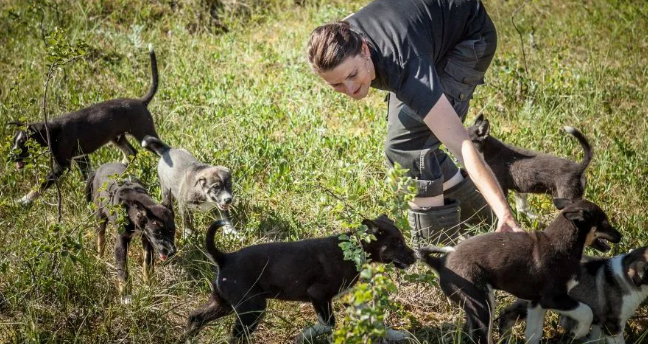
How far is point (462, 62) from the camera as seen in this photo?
17.3 feet

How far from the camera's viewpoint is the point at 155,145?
23.1ft

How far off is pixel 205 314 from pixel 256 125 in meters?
3.52

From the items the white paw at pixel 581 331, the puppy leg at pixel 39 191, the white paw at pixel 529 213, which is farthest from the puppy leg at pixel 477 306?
the puppy leg at pixel 39 191

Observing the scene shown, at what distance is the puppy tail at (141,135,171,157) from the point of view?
22.9 ft

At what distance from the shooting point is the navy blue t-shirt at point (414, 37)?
4.36 metres

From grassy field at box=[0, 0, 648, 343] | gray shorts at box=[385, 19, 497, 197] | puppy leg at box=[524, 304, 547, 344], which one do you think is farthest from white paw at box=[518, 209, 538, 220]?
puppy leg at box=[524, 304, 547, 344]

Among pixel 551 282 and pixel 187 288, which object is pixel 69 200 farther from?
pixel 551 282

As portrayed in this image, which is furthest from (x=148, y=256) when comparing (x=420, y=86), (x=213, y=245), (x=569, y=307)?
(x=569, y=307)

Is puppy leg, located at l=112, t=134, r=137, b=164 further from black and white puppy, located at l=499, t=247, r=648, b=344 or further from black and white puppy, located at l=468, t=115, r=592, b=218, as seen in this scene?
black and white puppy, located at l=499, t=247, r=648, b=344

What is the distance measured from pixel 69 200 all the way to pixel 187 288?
1.81 meters

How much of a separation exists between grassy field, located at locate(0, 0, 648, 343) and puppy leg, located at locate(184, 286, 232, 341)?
0.11 meters

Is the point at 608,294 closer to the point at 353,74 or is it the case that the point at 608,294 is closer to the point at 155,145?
the point at 353,74

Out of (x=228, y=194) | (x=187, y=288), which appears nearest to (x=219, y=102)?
(x=228, y=194)

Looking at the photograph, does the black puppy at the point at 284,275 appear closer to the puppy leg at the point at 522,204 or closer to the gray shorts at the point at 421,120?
the gray shorts at the point at 421,120
